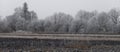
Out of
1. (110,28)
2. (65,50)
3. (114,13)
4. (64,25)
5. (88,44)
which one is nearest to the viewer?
(65,50)

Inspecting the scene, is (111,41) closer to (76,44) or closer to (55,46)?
(76,44)

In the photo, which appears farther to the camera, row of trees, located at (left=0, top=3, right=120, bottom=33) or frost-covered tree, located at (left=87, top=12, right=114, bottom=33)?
frost-covered tree, located at (left=87, top=12, right=114, bottom=33)

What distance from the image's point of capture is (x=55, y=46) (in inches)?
827

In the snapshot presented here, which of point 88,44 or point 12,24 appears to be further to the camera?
point 12,24

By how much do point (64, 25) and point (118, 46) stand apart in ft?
161

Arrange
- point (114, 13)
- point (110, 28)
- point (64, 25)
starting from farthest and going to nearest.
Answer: point (114, 13) < point (64, 25) < point (110, 28)

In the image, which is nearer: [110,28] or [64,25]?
[110,28]

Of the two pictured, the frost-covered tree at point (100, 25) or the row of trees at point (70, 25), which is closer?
the row of trees at point (70, 25)

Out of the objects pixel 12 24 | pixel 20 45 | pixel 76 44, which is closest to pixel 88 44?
pixel 76 44

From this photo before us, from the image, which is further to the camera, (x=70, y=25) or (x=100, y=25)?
(x=70, y=25)

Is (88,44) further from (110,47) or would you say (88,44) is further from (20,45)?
(20,45)

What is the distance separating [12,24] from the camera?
6994 centimetres

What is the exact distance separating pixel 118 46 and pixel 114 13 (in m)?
56.5

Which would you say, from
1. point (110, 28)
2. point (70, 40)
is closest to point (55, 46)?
point (70, 40)
